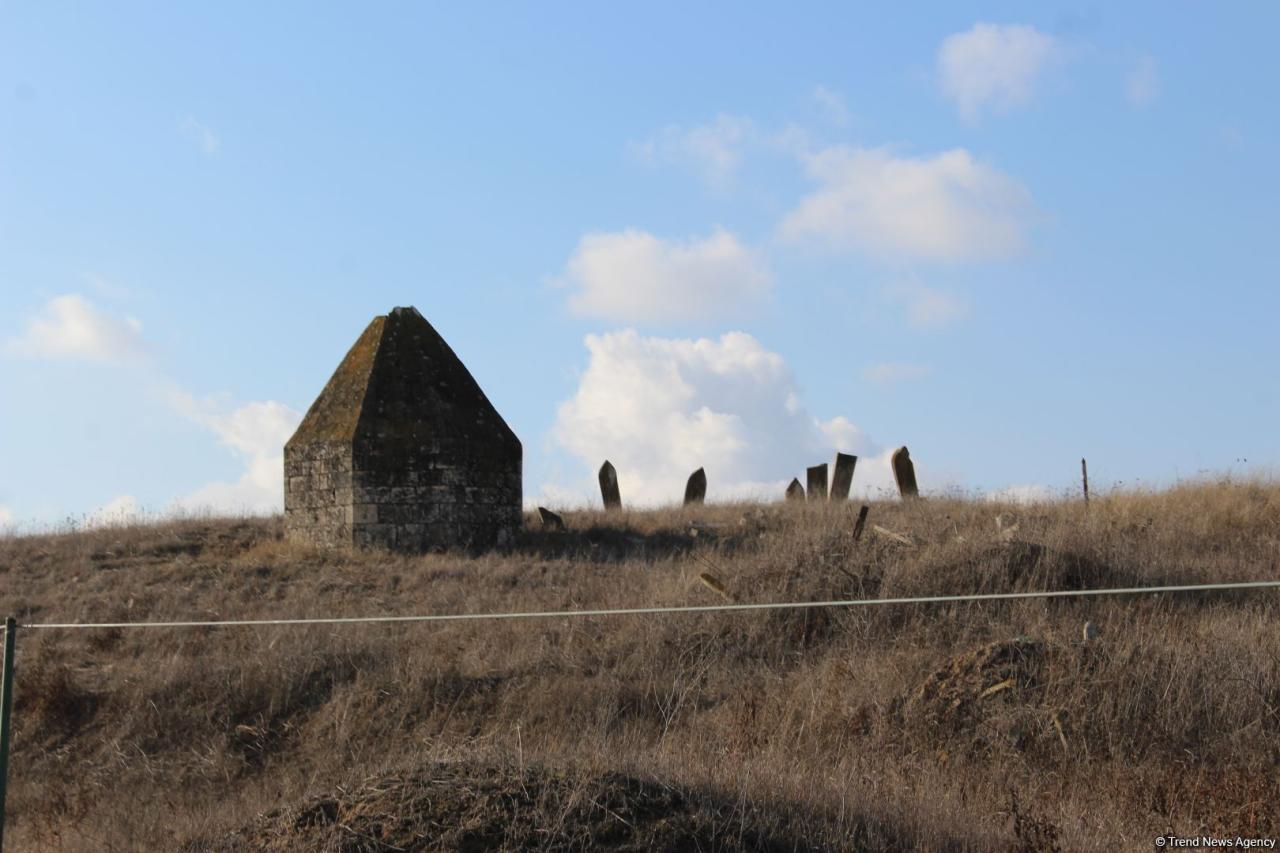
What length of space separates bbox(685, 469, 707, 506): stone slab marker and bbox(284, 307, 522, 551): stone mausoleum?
4.93 m

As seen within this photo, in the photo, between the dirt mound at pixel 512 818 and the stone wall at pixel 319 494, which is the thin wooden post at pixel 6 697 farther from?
the stone wall at pixel 319 494

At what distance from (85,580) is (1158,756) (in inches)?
512

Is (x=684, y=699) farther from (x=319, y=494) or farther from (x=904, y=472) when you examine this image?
(x=904, y=472)

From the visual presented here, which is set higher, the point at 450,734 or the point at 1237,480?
the point at 1237,480

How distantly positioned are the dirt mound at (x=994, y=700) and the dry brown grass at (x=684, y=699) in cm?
2

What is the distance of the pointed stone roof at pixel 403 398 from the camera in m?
17.4

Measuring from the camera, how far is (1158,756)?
8523mm

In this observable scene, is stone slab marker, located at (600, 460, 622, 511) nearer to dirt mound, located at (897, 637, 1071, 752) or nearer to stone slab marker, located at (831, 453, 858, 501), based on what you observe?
stone slab marker, located at (831, 453, 858, 501)

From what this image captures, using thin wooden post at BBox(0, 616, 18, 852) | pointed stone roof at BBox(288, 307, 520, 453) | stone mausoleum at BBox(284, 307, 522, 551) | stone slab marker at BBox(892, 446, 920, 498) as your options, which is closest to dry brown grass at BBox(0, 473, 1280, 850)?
stone mausoleum at BBox(284, 307, 522, 551)

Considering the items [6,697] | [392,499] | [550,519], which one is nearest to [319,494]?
[392,499]

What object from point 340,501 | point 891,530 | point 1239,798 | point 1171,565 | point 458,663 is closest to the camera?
point 1239,798

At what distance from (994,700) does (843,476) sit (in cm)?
1208

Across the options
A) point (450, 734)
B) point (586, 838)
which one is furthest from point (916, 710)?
point (586, 838)

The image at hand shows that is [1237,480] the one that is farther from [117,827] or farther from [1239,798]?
[117,827]
